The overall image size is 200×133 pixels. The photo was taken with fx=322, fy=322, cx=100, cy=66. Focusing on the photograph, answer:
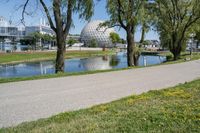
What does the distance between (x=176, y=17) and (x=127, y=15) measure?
44.5 feet

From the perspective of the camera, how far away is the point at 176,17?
36750 mm

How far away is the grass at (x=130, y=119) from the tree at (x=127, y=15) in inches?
651

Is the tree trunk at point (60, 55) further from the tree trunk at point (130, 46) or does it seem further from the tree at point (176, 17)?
the tree at point (176, 17)

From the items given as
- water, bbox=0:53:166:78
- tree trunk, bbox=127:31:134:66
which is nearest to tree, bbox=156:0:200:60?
water, bbox=0:53:166:78

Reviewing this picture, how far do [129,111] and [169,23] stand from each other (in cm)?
3071

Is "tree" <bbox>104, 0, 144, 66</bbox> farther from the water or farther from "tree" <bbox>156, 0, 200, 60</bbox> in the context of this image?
"tree" <bbox>156, 0, 200, 60</bbox>

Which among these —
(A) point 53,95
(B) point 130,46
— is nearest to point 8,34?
(B) point 130,46

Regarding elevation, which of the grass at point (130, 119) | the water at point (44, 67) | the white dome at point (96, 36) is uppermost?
the white dome at point (96, 36)

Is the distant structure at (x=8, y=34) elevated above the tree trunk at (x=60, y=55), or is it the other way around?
the distant structure at (x=8, y=34)

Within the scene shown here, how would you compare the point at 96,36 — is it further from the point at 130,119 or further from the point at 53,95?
the point at 130,119

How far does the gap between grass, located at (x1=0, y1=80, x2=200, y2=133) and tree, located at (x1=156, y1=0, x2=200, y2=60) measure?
27697 millimetres

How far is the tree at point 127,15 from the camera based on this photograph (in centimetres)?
2488

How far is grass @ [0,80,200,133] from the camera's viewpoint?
20.2 feet

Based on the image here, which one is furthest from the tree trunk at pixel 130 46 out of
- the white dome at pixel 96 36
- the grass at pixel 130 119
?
the white dome at pixel 96 36
